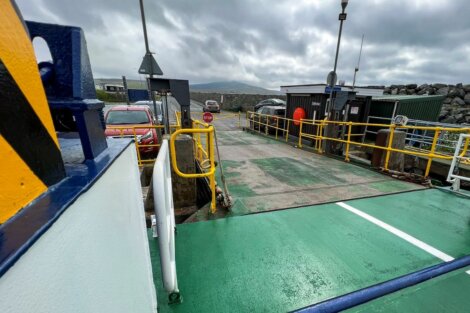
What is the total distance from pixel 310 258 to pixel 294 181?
235 centimetres

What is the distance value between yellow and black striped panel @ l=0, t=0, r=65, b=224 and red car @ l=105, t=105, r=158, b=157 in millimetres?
5413

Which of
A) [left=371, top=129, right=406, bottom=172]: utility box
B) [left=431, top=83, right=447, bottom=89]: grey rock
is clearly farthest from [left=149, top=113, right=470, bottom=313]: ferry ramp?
[left=431, top=83, right=447, bottom=89]: grey rock

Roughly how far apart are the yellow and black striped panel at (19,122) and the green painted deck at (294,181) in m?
2.82

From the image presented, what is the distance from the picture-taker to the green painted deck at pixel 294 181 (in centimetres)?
375

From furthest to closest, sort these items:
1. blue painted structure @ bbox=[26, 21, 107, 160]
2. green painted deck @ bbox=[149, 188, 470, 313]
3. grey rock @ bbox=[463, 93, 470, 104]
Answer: grey rock @ bbox=[463, 93, 470, 104] < green painted deck @ bbox=[149, 188, 470, 313] < blue painted structure @ bbox=[26, 21, 107, 160]

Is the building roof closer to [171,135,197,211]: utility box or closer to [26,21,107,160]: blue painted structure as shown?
[171,135,197,211]: utility box

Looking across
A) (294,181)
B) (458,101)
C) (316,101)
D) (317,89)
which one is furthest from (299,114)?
(458,101)

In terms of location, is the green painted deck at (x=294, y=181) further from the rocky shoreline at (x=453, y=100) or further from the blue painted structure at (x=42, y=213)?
the rocky shoreline at (x=453, y=100)

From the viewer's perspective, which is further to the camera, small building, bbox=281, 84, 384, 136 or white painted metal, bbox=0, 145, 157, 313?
small building, bbox=281, 84, 384, 136

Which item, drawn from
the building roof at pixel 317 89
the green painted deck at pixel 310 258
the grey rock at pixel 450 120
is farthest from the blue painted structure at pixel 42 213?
the grey rock at pixel 450 120

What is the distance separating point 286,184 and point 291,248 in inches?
79.6

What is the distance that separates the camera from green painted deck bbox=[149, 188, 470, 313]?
6.39 feet

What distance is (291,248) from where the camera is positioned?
8.45 feet

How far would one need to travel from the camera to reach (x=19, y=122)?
59 cm
